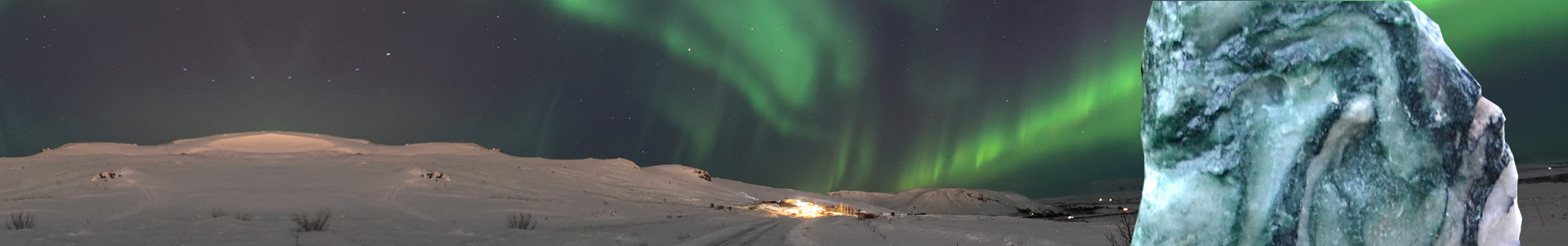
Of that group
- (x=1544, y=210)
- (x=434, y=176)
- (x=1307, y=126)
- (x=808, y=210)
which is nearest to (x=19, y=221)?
(x=434, y=176)

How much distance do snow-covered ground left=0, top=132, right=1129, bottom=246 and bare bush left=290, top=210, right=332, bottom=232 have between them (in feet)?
0.31

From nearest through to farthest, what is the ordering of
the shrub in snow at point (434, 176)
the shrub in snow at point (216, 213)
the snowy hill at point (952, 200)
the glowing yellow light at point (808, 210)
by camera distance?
the shrub in snow at point (216, 213) < the shrub in snow at point (434, 176) < the glowing yellow light at point (808, 210) < the snowy hill at point (952, 200)

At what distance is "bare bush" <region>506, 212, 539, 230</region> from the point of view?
974 cm

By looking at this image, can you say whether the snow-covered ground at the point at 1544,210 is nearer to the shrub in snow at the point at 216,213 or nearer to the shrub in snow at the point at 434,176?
the shrub in snow at the point at 216,213

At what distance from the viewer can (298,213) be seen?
884 cm

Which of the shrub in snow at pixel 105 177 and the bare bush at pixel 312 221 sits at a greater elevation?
the shrub in snow at pixel 105 177

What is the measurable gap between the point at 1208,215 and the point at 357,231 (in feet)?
24.9

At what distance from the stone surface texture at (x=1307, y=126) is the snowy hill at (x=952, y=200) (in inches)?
1411

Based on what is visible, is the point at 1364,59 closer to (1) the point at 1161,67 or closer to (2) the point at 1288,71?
(2) the point at 1288,71

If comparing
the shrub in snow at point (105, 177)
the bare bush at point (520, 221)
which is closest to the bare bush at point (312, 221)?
the bare bush at point (520, 221)

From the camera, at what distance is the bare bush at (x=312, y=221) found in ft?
27.0

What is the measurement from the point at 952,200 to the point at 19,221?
3923cm

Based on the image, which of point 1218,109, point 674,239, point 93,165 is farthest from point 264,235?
point 1218,109

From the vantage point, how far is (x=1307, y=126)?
11.5ft
